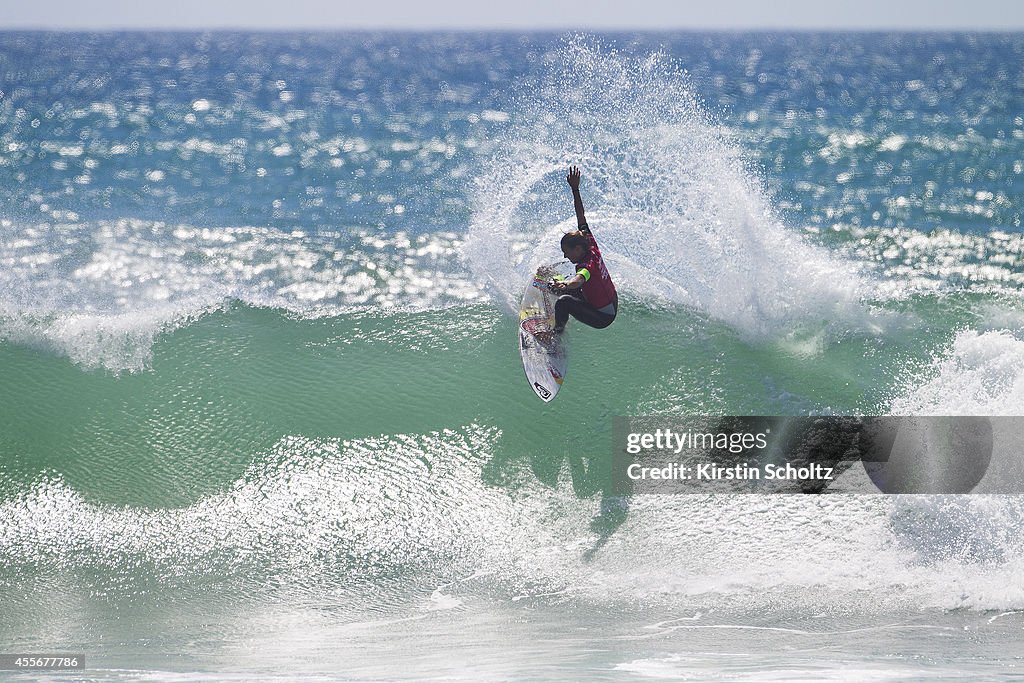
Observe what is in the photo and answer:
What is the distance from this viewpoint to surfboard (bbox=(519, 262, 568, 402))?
22.0ft

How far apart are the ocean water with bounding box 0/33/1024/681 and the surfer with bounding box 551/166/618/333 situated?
0.66 m

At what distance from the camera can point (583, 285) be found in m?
6.44

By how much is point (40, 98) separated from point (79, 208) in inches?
645

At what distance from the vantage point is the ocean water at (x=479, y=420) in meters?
5.09

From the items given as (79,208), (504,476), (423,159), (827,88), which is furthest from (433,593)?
(827,88)

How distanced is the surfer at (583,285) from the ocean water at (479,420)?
2.15ft

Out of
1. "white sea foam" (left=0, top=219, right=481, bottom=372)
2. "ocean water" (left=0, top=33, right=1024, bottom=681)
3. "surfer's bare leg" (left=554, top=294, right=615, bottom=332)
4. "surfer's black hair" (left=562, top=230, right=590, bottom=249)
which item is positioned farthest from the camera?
"white sea foam" (left=0, top=219, right=481, bottom=372)

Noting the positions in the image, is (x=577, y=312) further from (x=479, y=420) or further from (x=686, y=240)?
(x=686, y=240)

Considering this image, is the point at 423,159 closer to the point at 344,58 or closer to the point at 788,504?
the point at 788,504

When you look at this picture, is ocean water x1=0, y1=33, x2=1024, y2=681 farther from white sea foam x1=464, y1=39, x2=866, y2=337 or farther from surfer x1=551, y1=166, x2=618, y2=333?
surfer x1=551, y1=166, x2=618, y2=333

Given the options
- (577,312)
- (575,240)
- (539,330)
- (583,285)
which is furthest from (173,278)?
(575,240)

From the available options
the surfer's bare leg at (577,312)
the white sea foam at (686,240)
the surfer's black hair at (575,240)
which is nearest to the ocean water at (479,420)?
the white sea foam at (686,240)

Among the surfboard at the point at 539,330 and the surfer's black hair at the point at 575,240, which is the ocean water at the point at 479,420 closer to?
the surfboard at the point at 539,330

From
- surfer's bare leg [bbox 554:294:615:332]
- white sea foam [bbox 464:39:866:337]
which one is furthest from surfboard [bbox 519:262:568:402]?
white sea foam [bbox 464:39:866:337]
